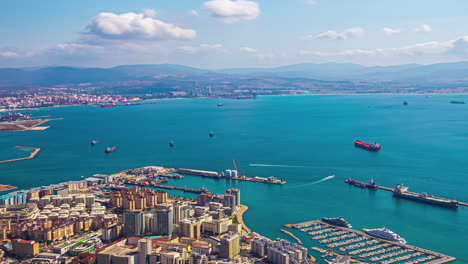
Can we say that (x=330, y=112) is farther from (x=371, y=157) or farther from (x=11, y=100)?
(x=11, y=100)

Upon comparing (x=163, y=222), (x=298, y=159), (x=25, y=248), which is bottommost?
(x=25, y=248)

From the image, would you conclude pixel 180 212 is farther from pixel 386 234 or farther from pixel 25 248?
pixel 386 234

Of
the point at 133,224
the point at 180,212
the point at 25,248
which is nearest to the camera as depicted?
the point at 25,248

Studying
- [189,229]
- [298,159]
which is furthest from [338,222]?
[298,159]

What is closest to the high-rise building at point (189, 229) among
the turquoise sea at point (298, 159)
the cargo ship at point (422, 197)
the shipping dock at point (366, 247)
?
the turquoise sea at point (298, 159)

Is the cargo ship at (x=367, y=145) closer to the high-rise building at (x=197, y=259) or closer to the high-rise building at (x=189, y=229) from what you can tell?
the high-rise building at (x=189, y=229)

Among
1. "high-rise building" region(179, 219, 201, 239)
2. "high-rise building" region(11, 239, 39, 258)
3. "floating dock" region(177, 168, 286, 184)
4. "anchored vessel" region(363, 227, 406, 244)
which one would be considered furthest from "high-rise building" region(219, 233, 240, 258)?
"floating dock" region(177, 168, 286, 184)

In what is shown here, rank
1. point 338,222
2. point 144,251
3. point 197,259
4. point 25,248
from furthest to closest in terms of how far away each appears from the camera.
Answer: point 338,222 → point 25,248 → point 144,251 → point 197,259
